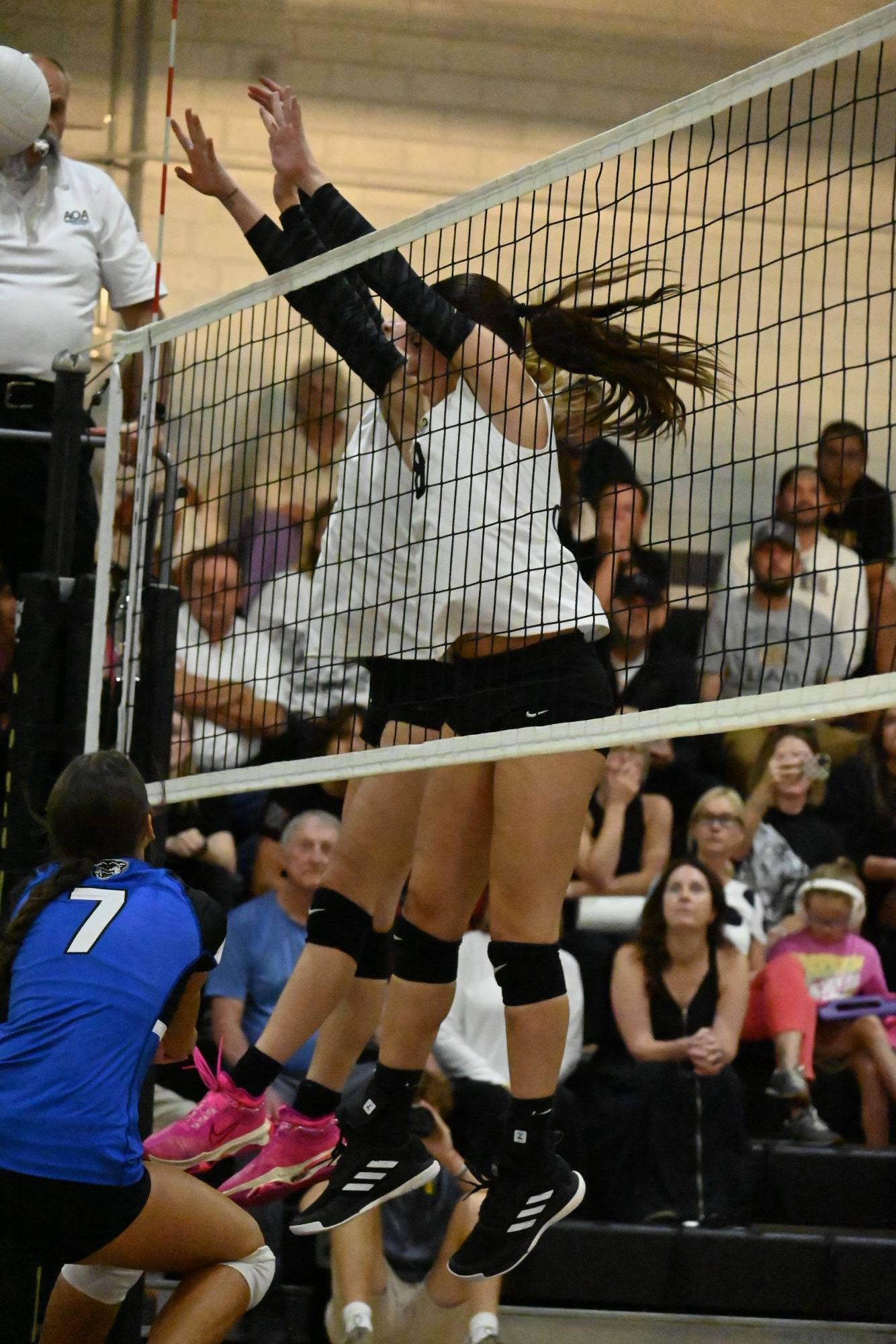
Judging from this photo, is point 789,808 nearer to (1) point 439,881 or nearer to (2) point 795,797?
(2) point 795,797

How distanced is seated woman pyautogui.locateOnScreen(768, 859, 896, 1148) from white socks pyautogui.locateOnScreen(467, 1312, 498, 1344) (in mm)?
1748

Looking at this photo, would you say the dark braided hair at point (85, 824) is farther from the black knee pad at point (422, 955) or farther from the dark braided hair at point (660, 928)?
the dark braided hair at point (660, 928)

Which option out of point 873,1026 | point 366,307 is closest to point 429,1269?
point 873,1026

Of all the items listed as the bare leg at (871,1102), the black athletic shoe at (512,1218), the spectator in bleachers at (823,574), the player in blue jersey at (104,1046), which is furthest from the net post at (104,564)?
the bare leg at (871,1102)

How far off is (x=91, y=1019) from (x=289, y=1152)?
732 millimetres

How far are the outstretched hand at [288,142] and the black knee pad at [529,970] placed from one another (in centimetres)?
182

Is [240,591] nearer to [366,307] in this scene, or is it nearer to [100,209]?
[100,209]

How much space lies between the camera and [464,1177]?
5996 millimetres

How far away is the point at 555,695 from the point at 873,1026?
11.5ft

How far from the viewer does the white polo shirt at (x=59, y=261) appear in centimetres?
573

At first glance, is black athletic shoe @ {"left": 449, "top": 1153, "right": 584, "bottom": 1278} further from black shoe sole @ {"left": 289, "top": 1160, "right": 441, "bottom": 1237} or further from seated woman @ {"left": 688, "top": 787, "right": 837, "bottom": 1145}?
seated woman @ {"left": 688, "top": 787, "right": 837, "bottom": 1145}

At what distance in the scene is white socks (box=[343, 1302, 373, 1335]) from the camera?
5.78 meters

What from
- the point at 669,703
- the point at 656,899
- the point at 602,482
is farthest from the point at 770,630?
the point at 602,482

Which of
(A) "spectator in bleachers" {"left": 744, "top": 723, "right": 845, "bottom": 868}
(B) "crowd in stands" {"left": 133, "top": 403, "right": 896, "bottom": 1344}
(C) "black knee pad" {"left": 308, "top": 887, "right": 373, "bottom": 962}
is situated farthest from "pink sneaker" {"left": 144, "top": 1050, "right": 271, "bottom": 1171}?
(A) "spectator in bleachers" {"left": 744, "top": 723, "right": 845, "bottom": 868}
